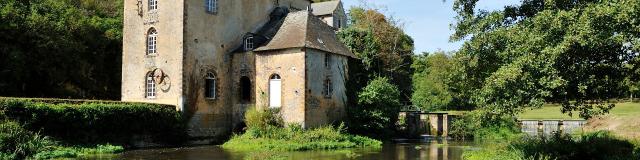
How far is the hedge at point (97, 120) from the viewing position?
22328 millimetres

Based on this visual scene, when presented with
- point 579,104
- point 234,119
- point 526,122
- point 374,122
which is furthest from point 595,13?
point 526,122

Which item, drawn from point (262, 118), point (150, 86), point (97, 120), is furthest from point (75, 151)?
point (262, 118)

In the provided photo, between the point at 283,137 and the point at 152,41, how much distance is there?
8927 mm

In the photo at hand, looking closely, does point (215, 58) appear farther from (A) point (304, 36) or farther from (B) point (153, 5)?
(A) point (304, 36)

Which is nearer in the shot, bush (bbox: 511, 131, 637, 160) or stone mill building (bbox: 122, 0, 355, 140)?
bush (bbox: 511, 131, 637, 160)

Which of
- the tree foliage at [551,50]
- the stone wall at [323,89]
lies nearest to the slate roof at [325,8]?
the stone wall at [323,89]

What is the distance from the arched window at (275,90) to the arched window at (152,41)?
6183mm

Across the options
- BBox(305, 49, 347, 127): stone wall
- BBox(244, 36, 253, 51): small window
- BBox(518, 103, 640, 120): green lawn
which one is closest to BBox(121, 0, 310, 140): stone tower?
BBox(244, 36, 253, 51): small window

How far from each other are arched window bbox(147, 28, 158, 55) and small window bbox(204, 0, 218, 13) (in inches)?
115

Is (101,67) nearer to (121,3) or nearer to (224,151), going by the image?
(121,3)

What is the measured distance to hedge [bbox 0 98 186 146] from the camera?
2233 cm

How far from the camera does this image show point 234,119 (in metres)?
31.4

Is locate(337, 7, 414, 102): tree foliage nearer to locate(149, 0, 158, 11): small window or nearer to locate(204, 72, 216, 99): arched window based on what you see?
locate(204, 72, 216, 99): arched window

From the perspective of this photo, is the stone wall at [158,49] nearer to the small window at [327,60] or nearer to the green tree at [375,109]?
the small window at [327,60]
